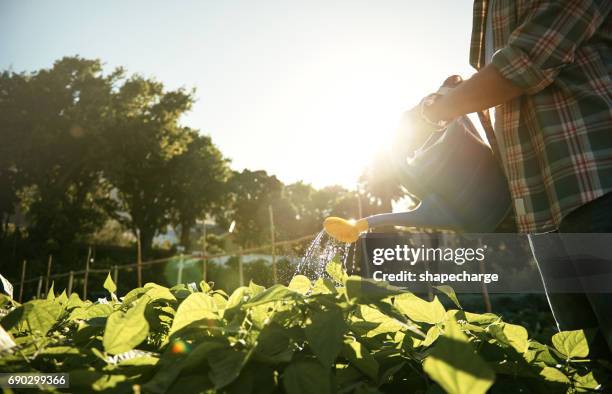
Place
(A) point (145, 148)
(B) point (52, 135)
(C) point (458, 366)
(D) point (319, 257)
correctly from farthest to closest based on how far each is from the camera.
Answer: (A) point (145, 148), (B) point (52, 135), (D) point (319, 257), (C) point (458, 366)

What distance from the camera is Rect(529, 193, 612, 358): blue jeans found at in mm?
984

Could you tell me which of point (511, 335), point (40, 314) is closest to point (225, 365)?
point (40, 314)

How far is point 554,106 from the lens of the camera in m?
1.13

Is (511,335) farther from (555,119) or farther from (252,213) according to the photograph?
(252,213)

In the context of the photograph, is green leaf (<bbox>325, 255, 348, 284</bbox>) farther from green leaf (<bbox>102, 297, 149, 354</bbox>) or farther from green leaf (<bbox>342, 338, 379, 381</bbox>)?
green leaf (<bbox>102, 297, 149, 354</bbox>)

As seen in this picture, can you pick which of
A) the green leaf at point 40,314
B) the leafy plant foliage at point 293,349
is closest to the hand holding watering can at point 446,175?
the leafy plant foliage at point 293,349

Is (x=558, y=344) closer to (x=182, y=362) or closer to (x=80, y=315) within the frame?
(x=182, y=362)

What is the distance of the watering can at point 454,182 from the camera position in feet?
3.81

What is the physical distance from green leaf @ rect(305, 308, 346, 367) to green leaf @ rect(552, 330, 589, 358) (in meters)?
0.41

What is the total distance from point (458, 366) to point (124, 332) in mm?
374

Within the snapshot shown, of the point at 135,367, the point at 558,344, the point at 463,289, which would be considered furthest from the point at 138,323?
the point at 463,289

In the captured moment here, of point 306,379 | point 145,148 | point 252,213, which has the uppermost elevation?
point 145,148

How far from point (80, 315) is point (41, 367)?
0.19m

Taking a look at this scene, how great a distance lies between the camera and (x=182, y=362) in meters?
0.49
